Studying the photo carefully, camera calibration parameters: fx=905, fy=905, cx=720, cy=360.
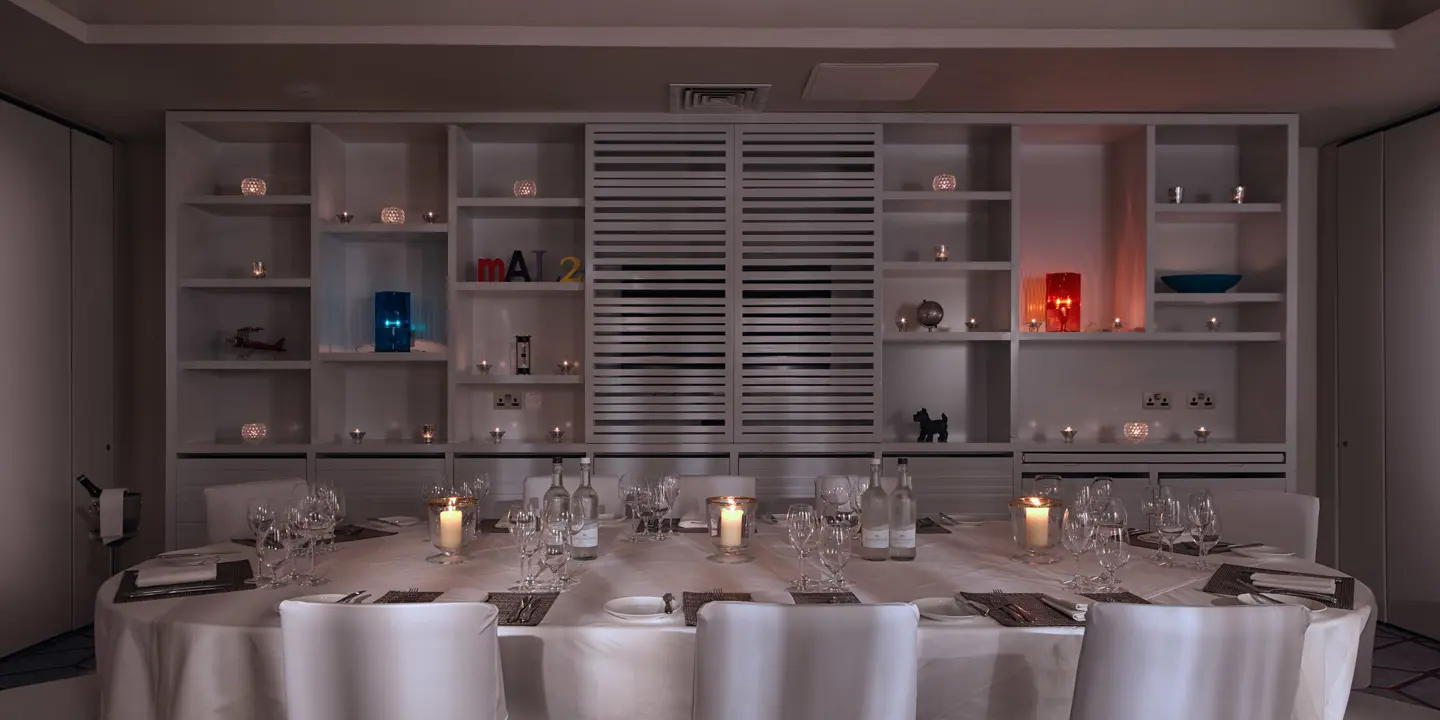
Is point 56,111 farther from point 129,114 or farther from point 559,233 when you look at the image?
point 559,233

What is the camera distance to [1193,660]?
4.99ft

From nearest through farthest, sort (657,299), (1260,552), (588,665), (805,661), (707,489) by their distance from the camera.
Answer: (805,661) < (588,665) < (1260,552) < (707,489) < (657,299)

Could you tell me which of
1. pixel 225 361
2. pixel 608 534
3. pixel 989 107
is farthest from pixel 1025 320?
pixel 225 361

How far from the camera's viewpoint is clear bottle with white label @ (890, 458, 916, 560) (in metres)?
2.30

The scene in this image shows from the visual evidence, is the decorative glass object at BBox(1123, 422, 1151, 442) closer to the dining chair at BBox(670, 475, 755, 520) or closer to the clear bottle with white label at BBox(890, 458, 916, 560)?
the dining chair at BBox(670, 475, 755, 520)

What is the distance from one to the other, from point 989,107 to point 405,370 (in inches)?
123

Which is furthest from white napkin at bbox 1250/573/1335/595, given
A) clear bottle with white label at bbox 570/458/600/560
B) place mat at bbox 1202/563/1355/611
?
clear bottle with white label at bbox 570/458/600/560

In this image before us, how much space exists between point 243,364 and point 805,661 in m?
3.62

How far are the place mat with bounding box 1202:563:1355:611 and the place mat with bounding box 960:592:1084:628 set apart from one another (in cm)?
45

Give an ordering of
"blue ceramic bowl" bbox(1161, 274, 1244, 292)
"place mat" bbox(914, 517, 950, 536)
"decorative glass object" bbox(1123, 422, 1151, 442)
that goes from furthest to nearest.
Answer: "decorative glass object" bbox(1123, 422, 1151, 442), "blue ceramic bowl" bbox(1161, 274, 1244, 292), "place mat" bbox(914, 517, 950, 536)

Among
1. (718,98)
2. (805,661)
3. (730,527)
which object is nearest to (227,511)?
(730,527)

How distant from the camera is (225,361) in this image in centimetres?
419

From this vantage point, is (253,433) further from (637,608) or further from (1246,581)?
(1246,581)

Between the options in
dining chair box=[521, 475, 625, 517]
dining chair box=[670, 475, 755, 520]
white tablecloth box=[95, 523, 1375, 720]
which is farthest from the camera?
dining chair box=[670, 475, 755, 520]
